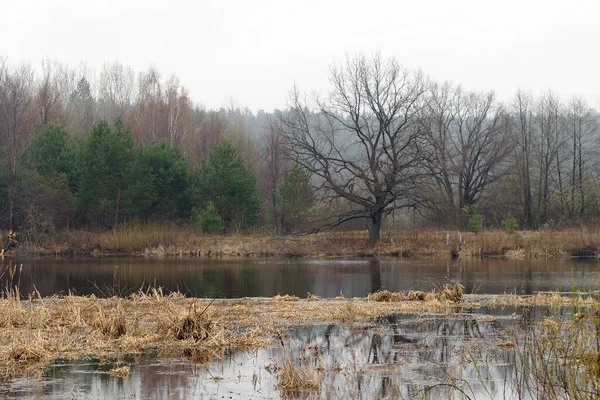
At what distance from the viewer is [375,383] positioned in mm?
10023

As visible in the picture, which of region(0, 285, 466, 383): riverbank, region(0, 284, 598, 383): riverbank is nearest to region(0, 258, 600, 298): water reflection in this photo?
region(0, 284, 598, 383): riverbank

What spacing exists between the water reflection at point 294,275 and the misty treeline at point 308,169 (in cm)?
943

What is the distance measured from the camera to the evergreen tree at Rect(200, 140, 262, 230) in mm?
55344

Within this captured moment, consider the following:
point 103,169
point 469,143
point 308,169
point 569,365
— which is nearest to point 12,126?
point 103,169

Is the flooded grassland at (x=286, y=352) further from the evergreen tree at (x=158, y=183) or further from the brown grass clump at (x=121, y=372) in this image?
the evergreen tree at (x=158, y=183)

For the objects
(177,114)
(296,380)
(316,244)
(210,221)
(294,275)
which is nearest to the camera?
(296,380)

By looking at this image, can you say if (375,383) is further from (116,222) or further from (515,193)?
(515,193)

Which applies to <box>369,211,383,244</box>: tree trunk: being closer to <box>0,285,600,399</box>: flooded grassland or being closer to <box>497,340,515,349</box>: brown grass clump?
<box>0,285,600,399</box>: flooded grassland

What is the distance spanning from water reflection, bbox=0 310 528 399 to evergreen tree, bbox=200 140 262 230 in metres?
41.1

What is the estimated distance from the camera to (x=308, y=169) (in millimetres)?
48375

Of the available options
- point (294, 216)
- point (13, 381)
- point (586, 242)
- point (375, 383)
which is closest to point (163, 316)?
point (13, 381)

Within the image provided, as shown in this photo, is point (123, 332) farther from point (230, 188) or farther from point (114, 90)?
point (114, 90)

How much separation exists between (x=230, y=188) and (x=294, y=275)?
24926mm

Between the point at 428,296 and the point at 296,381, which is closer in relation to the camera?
the point at 296,381
